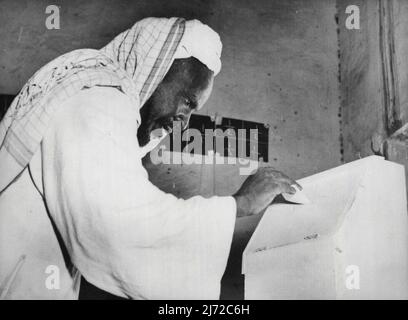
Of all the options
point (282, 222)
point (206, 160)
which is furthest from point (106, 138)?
point (282, 222)

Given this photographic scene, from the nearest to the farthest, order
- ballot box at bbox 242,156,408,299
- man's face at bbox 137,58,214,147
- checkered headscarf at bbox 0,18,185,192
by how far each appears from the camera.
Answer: ballot box at bbox 242,156,408,299 → checkered headscarf at bbox 0,18,185,192 → man's face at bbox 137,58,214,147

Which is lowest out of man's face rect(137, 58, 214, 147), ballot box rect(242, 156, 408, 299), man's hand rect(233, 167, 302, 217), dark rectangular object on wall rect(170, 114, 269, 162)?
ballot box rect(242, 156, 408, 299)

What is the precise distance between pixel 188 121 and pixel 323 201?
53 cm

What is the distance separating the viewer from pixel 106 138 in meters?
1.52

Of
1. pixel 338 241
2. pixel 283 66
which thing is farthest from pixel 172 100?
pixel 338 241

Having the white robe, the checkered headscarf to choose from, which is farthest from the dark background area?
the white robe

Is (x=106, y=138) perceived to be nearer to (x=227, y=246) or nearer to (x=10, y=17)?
(x=227, y=246)

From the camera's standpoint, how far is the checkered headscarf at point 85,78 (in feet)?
5.06

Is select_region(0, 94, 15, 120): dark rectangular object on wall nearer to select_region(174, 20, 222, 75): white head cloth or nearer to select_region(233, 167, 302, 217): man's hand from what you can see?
select_region(174, 20, 222, 75): white head cloth

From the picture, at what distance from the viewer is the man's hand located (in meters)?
1.58

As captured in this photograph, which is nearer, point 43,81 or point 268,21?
point 43,81

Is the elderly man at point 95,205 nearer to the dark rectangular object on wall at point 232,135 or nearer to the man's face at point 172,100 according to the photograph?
the man's face at point 172,100

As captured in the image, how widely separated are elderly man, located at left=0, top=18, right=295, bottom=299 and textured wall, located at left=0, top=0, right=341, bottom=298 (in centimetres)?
22

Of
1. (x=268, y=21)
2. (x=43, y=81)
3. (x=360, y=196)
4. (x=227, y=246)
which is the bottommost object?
(x=227, y=246)
